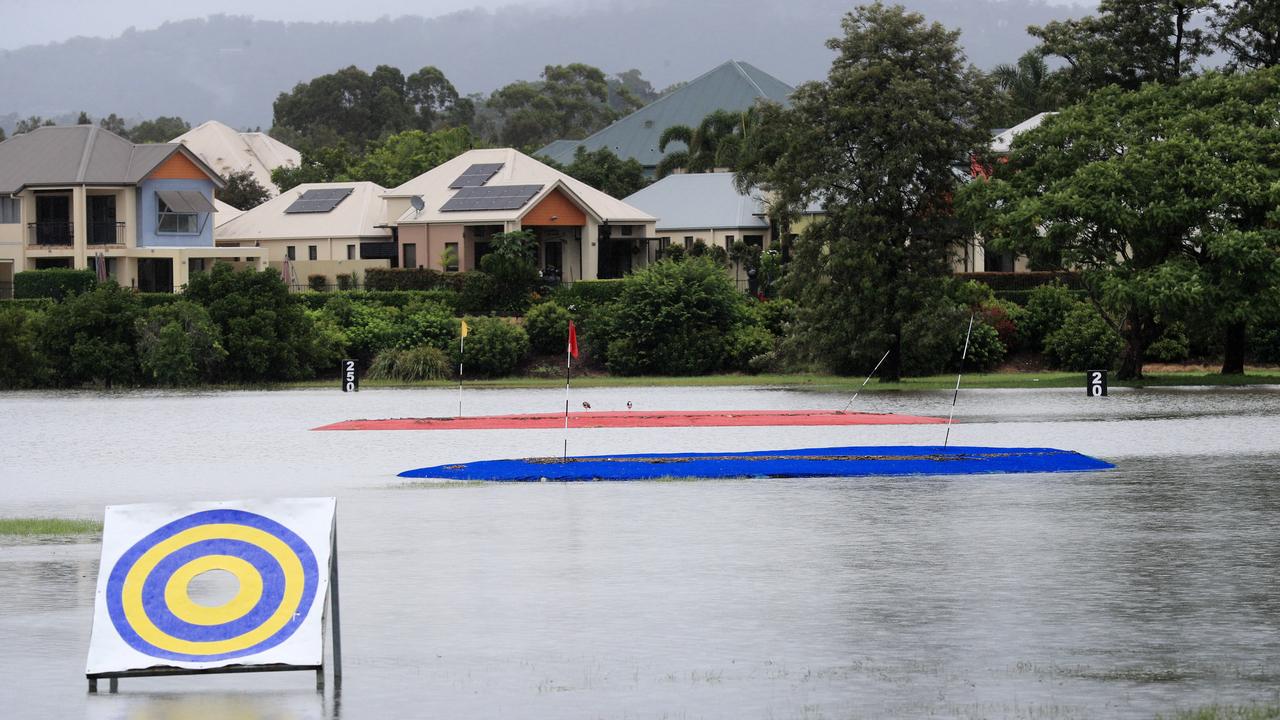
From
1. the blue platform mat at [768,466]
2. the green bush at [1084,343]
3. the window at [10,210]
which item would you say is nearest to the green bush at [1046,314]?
the green bush at [1084,343]

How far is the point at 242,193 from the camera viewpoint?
399 feet

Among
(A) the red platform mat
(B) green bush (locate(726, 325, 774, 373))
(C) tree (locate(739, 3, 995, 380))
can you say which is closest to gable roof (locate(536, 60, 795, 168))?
(B) green bush (locate(726, 325, 774, 373))

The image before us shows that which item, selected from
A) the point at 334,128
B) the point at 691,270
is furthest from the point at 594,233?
the point at 334,128

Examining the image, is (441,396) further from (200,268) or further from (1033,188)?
(200,268)

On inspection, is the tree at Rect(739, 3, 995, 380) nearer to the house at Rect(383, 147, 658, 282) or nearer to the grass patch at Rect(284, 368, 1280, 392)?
the grass patch at Rect(284, 368, 1280, 392)

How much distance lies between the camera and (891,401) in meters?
52.7

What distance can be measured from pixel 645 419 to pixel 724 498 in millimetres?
16771

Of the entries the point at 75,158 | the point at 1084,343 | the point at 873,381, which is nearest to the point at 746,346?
the point at 873,381

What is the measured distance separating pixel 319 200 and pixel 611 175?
2076 centimetres

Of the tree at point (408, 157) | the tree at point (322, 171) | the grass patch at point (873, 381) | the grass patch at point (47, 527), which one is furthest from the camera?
the tree at point (322, 171)

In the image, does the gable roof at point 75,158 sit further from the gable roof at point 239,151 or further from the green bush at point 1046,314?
the gable roof at point 239,151

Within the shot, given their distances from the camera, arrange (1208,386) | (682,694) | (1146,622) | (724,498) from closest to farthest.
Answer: (682,694) → (1146,622) → (724,498) → (1208,386)

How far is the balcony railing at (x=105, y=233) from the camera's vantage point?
8162 cm

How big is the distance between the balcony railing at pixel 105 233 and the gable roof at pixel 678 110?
174ft
